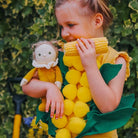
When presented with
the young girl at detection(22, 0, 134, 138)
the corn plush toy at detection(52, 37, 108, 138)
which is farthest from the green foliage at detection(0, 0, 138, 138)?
the corn plush toy at detection(52, 37, 108, 138)

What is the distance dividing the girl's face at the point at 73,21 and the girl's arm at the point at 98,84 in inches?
3.3

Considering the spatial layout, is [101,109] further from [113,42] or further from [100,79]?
[113,42]

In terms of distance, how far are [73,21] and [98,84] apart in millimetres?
342

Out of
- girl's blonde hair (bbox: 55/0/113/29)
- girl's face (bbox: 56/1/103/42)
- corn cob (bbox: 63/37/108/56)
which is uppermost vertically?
girl's blonde hair (bbox: 55/0/113/29)

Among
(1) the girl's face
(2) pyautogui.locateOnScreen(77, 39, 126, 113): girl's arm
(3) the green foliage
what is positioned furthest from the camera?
(3) the green foliage

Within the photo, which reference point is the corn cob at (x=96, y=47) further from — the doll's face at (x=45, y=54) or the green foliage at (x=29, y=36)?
the green foliage at (x=29, y=36)

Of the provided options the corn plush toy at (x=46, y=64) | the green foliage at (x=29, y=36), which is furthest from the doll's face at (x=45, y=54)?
the green foliage at (x=29, y=36)

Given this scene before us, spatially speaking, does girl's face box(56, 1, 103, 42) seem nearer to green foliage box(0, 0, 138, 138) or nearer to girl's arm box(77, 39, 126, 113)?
girl's arm box(77, 39, 126, 113)

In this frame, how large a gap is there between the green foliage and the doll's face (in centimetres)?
102

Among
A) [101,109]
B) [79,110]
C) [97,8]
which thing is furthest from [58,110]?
[97,8]

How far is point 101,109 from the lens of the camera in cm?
125

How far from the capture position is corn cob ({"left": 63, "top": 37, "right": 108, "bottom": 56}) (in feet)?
4.17

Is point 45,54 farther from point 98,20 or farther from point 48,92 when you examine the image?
point 98,20

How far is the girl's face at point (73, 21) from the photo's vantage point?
1.35m
